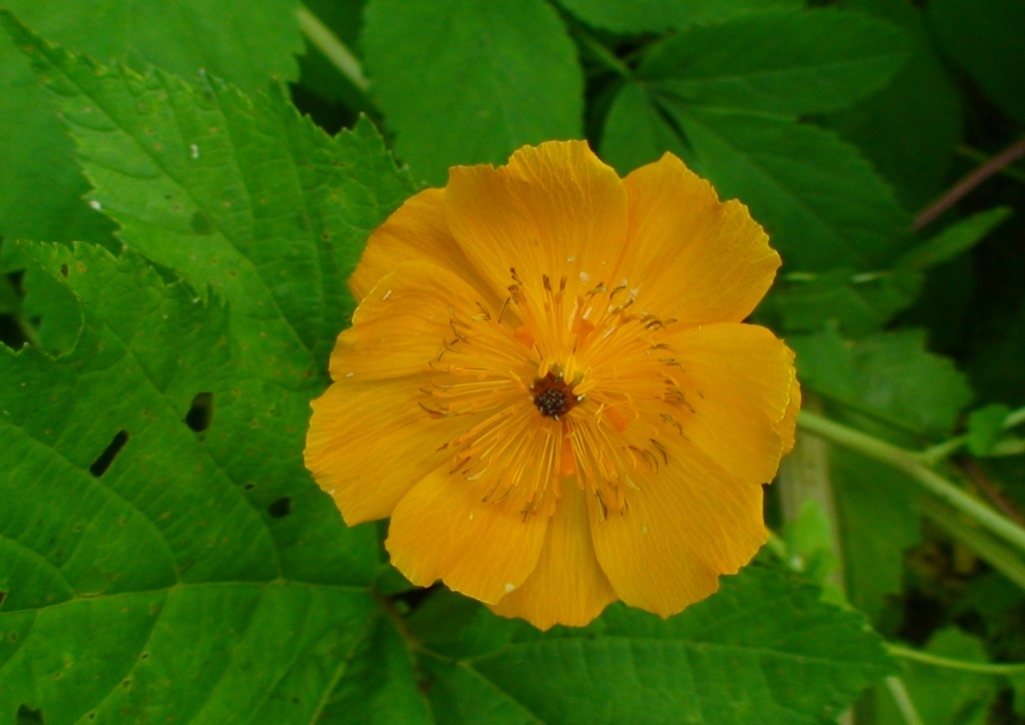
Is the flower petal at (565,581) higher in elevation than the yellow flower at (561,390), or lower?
lower

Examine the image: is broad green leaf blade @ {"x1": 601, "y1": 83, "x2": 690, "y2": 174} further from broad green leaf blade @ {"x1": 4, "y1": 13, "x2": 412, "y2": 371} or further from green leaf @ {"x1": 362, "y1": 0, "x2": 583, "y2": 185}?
broad green leaf blade @ {"x1": 4, "y1": 13, "x2": 412, "y2": 371}

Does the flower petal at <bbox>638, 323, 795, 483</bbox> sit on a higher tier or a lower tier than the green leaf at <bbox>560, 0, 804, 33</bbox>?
lower

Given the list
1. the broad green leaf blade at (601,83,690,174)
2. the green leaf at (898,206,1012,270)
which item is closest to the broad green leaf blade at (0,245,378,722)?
the broad green leaf blade at (601,83,690,174)

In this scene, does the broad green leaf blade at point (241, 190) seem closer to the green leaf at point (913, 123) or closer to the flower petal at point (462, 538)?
the flower petal at point (462, 538)

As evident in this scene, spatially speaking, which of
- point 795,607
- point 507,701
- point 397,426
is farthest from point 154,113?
point 795,607

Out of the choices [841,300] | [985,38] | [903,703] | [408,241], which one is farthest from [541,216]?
[985,38]

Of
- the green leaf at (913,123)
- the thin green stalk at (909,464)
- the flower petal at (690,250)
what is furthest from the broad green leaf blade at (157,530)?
the green leaf at (913,123)
